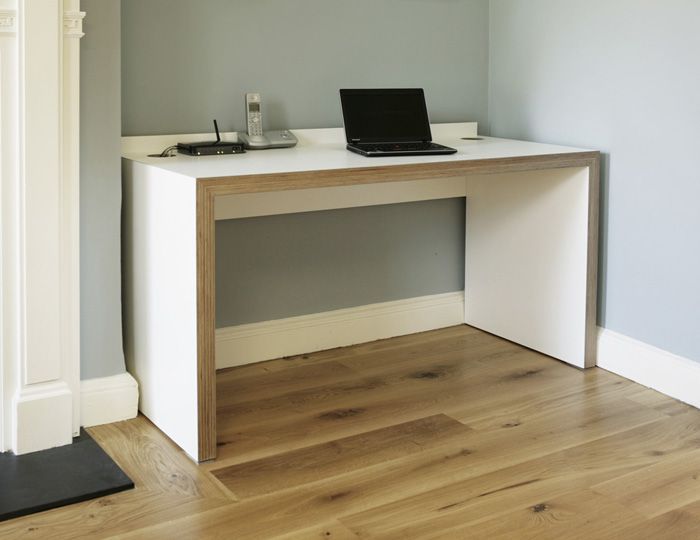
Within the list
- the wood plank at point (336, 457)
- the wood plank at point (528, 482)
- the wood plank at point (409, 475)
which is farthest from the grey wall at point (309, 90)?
the wood plank at point (528, 482)

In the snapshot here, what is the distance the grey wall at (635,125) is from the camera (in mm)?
2678

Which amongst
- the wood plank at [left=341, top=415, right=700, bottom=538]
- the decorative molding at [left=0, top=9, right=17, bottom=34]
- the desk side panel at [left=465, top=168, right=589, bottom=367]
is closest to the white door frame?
the decorative molding at [left=0, top=9, right=17, bottom=34]

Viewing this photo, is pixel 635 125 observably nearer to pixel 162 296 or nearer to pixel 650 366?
pixel 650 366

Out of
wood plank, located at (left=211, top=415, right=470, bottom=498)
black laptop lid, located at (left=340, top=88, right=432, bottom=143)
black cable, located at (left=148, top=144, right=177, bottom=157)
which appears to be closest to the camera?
wood plank, located at (left=211, top=415, right=470, bottom=498)

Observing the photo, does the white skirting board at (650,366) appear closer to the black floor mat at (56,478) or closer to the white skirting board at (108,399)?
the white skirting board at (108,399)

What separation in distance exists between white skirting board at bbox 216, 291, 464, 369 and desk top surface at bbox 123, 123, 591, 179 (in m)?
0.59

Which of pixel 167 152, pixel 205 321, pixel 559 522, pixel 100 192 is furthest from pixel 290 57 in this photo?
pixel 559 522

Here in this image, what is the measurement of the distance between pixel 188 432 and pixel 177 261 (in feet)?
1.41

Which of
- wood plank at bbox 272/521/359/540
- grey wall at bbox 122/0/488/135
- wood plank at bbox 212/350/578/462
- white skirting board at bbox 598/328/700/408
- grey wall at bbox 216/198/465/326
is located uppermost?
grey wall at bbox 122/0/488/135

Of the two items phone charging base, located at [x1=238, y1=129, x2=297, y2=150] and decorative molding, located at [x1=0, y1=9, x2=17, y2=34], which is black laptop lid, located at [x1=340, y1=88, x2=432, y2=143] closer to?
phone charging base, located at [x1=238, y1=129, x2=297, y2=150]

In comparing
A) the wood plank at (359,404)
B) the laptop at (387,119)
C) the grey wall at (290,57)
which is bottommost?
the wood plank at (359,404)

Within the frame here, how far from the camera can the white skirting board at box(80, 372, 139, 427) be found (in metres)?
2.54

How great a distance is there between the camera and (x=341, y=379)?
2.93m

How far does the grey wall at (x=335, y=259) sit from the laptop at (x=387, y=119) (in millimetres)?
363
